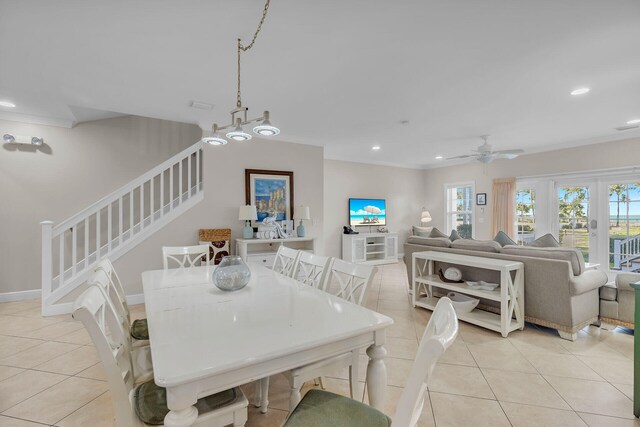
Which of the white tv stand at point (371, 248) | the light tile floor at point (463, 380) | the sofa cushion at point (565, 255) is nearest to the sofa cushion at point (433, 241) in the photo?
the sofa cushion at point (565, 255)

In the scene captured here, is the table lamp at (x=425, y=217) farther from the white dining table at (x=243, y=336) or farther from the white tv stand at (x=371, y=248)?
the white dining table at (x=243, y=336)

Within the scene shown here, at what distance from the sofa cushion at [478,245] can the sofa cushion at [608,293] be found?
1.06 meters

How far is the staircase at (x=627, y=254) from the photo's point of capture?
4.87m

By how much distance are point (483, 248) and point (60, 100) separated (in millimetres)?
5289

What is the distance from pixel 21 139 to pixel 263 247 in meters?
3.60

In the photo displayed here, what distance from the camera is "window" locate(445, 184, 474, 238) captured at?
724cm

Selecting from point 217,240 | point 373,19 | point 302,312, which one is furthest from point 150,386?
point 217,240

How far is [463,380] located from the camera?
2195mm

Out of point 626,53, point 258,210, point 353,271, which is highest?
point 626,53

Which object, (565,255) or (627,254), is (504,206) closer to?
(627,254)

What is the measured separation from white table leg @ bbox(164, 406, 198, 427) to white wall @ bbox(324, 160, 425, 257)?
18.8 feet

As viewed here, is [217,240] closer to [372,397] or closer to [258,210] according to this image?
[258,210]

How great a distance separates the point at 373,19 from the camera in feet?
6.60

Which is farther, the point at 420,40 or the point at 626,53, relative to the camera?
the point at 626,53
